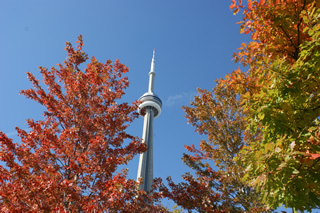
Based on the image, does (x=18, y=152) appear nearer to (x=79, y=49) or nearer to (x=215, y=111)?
(x=79, y=49)

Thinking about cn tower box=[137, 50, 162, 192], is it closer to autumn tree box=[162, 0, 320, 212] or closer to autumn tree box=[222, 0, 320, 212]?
autumn tree box=[162, 0, 320, 212]

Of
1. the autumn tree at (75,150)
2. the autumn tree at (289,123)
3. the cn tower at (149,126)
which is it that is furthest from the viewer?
the cn tower at (149,126)

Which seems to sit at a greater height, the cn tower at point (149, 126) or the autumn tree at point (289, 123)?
the cn tower at point (149, 126)

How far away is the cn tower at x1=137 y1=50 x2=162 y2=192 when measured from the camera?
6700 centimetres

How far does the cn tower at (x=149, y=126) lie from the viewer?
220 feet

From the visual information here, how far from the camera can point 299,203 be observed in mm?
3613

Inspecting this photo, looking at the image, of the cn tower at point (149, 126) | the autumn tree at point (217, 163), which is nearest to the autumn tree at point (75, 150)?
the autumn tree at point (217, 163)

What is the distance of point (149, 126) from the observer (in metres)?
74.7


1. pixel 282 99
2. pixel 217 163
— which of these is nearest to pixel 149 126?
pixel 217 163

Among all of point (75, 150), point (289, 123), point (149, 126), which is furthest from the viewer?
point (149, 126)

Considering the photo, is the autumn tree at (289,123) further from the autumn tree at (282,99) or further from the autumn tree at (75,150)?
the autumn tree at (75,150)

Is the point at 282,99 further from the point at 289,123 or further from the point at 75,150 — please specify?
the point at 75,150

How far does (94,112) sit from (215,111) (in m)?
5.25

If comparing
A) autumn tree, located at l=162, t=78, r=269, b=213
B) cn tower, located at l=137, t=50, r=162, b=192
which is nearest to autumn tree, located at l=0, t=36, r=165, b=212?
autumn tree, located at l=162, t=78, r=269, b=213
